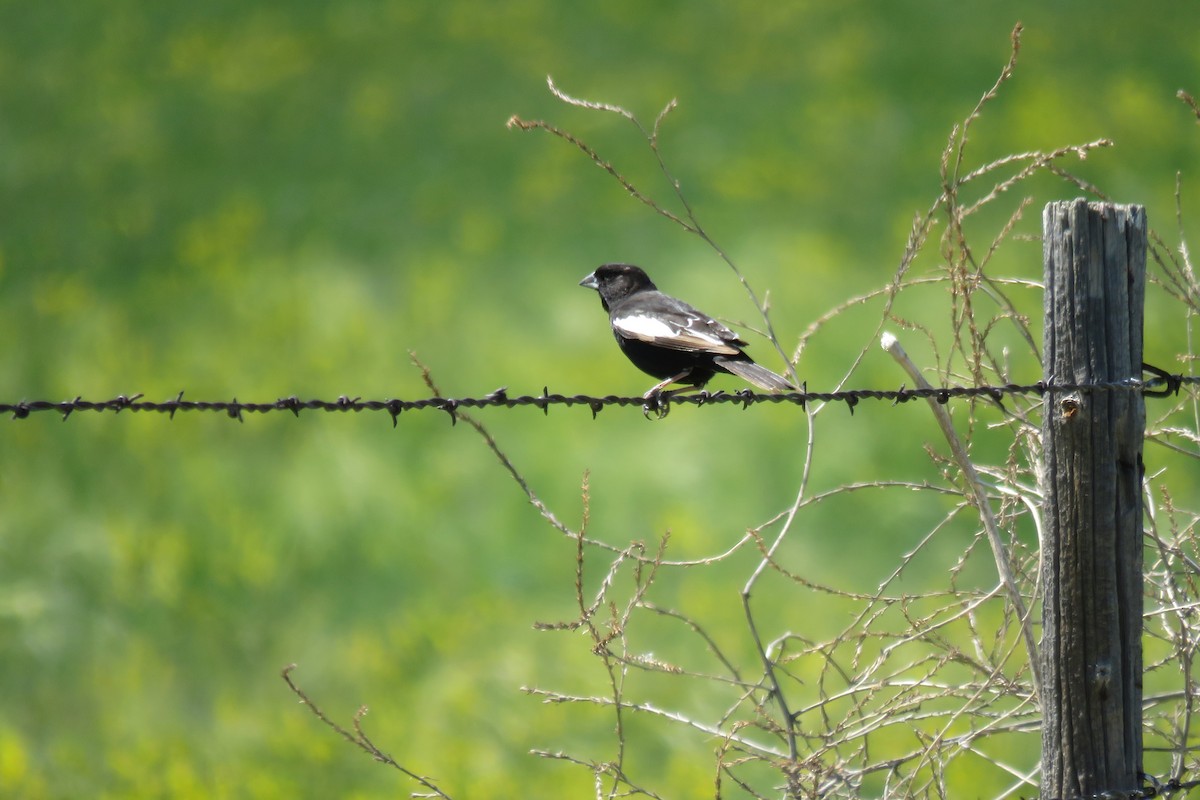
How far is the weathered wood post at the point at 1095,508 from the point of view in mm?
2881

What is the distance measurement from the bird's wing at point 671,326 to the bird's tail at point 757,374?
0.15ft

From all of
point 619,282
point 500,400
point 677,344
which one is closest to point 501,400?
point 500,400

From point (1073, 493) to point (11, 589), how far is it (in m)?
10.3

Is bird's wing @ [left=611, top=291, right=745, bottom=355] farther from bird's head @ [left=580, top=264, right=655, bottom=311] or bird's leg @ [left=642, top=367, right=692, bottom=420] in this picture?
bird's head @ [left=580, top=264, right=655, bottom=311]

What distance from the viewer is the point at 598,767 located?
380 centimetres

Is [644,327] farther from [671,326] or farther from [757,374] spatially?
[757,374]

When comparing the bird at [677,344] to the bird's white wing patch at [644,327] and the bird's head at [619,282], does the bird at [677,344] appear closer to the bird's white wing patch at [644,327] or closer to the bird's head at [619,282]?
the bird's white wing patch at [644,327]

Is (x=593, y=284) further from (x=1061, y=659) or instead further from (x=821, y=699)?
(x=1061, y=659)

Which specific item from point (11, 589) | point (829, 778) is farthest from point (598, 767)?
point (11, 589)

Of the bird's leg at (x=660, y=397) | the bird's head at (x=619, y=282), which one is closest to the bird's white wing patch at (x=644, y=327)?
the bird's leg at (x=660, y=397)

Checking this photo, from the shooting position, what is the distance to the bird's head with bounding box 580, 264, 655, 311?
20.2 ft

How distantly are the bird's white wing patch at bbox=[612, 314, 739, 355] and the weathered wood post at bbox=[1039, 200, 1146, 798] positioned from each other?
176cm

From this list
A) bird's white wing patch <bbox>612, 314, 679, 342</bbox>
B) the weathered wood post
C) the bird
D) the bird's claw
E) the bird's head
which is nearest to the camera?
the weathered wood post

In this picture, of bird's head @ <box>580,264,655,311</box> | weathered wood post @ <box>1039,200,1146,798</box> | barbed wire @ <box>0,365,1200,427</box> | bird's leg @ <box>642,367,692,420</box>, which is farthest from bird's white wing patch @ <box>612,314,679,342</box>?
weathered wood post @ <box>1039,200,1146,798</box>
